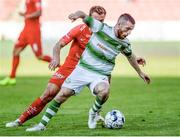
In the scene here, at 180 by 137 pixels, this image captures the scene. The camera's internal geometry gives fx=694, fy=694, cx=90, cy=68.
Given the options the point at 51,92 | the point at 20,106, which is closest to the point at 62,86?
the point at 51,92

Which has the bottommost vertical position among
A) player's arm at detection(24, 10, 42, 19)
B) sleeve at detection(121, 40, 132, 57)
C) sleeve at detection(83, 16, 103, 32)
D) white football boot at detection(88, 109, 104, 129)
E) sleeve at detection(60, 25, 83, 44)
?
white football boot at detection(88, 109, 104, 129)

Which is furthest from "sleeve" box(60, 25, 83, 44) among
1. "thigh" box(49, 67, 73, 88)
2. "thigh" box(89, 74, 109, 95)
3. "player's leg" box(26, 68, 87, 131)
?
"thigh" box(89, 74, 109, 95)

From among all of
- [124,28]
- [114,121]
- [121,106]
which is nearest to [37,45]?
[121,106]

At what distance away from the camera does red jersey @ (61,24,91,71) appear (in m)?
11.1

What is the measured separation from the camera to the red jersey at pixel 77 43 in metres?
11.1

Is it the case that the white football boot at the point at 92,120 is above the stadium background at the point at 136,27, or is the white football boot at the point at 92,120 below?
below

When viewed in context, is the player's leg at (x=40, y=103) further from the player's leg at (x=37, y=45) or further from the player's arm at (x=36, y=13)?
the player's leg at (x=37, y=45)

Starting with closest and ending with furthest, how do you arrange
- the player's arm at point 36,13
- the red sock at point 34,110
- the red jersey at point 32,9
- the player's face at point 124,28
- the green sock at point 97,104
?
the player's face at point 124,28, the green sock at point 97,104, the red sock at point 34,110, the player's arm at point 36,13, the red jersey at point 32,9

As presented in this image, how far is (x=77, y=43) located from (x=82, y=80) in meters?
1.22

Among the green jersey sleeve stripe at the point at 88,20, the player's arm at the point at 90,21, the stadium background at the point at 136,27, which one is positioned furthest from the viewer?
the stadium background at the point at 136,27

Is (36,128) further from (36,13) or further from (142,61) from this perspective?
(36,13)

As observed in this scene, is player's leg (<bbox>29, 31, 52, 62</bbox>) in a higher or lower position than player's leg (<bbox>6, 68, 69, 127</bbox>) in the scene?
higher

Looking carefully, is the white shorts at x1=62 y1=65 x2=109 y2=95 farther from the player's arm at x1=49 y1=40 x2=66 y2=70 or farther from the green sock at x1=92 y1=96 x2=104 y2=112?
the player's arm at x1=49 y1=40 x2=66 y2=70

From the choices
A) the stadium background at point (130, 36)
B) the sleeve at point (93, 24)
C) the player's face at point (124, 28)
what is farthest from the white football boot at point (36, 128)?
the stadium background at point (130, 36)
